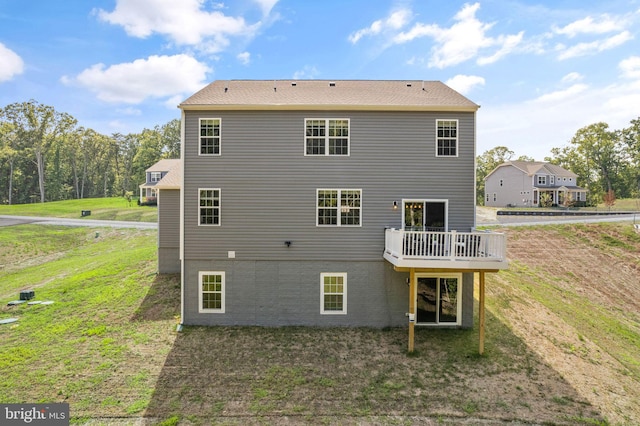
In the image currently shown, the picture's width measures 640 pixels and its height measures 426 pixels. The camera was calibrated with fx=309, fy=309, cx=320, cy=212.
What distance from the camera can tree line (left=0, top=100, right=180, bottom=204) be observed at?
1781 inches

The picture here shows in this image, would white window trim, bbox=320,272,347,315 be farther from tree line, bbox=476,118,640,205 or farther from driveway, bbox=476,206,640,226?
tree line, bbox=476,118,640,205

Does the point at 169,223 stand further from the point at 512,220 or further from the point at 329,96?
the point at 512,220

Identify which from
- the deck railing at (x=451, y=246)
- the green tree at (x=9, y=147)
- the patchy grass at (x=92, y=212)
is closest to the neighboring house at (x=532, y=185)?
the deck railing at (x=451, y=246)

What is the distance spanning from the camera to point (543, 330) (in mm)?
10781

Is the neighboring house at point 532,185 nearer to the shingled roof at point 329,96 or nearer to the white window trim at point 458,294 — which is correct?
the shingled roof at point 329,96

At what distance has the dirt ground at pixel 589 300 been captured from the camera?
8.12 meters

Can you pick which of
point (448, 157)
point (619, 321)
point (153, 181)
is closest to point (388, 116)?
point (448, 157)

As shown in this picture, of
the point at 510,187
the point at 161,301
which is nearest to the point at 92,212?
the point at 161,301

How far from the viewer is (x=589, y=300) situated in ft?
47.1

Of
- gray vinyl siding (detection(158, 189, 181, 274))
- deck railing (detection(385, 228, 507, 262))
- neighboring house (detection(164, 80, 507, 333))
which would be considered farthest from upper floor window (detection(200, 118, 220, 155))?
deck railing (detection(385, 228, 507, 262))

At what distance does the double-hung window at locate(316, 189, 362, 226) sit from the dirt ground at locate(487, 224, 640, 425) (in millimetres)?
6862

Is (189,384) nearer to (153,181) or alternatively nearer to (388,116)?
(388,116)

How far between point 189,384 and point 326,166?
25.4ft

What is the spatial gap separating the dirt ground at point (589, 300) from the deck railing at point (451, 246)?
141 inches
